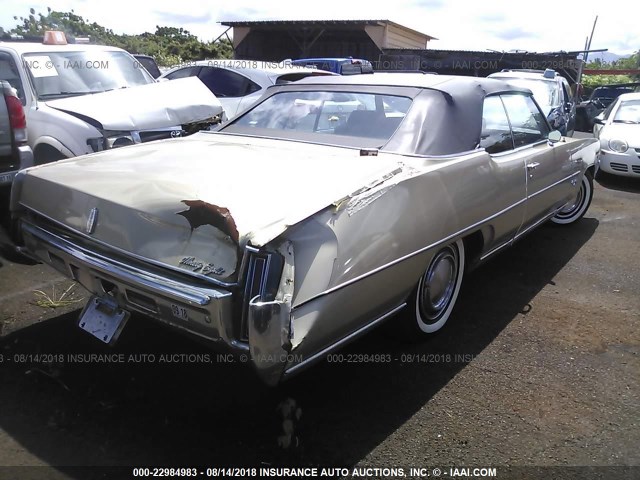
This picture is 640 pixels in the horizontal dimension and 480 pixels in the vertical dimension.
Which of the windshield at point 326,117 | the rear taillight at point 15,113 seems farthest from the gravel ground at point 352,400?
the rear taillight at point 15,113

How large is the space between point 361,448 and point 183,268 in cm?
111

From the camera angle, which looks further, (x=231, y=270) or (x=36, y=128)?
(x=36, y=128)

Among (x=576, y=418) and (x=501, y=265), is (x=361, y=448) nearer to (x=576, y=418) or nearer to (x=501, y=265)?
(x=576, y=418)

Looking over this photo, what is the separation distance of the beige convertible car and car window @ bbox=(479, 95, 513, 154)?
2cm

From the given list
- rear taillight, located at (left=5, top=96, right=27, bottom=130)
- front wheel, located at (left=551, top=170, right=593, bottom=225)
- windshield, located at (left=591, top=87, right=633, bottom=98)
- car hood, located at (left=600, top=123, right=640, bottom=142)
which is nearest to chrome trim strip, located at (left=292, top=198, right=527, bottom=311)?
front wheel, located at (left=551, top=170, right=593, bottom=225)

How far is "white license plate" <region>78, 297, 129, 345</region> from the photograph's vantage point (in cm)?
245

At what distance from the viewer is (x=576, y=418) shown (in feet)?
8.43

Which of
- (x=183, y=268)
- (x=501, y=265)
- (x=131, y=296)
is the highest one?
(x=183, y=268)

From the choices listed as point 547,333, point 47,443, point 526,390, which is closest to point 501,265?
point 547,333

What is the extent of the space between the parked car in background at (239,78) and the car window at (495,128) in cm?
420

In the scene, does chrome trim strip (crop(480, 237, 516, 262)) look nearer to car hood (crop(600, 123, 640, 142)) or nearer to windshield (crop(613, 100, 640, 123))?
car hood (crop(600, 123, 640, 142))

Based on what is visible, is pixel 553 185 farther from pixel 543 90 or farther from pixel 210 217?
pixel 543 90

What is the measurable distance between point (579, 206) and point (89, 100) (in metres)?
5.36

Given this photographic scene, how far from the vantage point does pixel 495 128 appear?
361 centimetres
